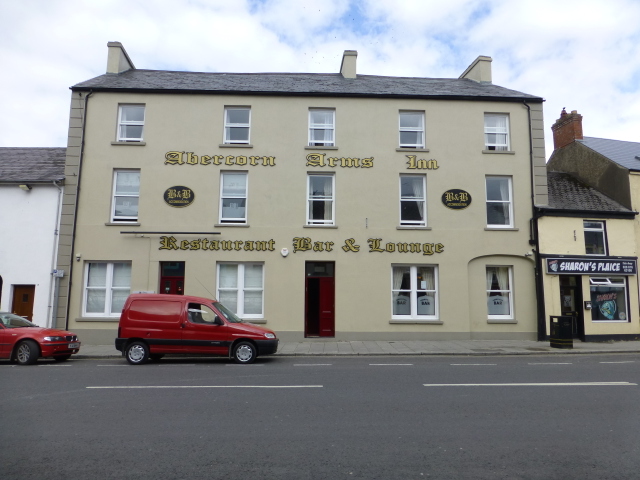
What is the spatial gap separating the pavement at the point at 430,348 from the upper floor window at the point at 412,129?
788 centimetres

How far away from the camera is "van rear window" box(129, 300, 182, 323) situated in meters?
13.2

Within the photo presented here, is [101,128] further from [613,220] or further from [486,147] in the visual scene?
[613,220]

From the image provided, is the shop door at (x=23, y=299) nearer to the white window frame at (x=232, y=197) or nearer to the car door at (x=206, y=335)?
the white window frame at (x=232, y=197)

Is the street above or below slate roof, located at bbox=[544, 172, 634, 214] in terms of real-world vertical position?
below

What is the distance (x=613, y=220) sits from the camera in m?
19.3

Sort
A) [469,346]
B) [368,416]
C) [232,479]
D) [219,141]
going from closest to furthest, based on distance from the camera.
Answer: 1. [232,479]
2. [368,416]
3. [469,346]
4. [219,141]

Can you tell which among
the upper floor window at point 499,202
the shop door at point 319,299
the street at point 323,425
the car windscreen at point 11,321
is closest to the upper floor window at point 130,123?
the car windscreen at point 11,321

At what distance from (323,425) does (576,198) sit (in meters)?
17.8

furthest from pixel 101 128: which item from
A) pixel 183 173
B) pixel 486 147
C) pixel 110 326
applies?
pixel 486 147

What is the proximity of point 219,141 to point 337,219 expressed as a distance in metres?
5.58

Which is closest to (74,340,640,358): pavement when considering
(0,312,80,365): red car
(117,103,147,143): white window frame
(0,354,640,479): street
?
(0,312,80,365): red car

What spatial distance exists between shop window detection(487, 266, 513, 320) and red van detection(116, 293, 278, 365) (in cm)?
985

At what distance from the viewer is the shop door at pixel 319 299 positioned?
18.4 metres

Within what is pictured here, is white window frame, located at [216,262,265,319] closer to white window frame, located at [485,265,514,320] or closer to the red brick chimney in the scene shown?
white window frame, located at [485,265,514,320]
